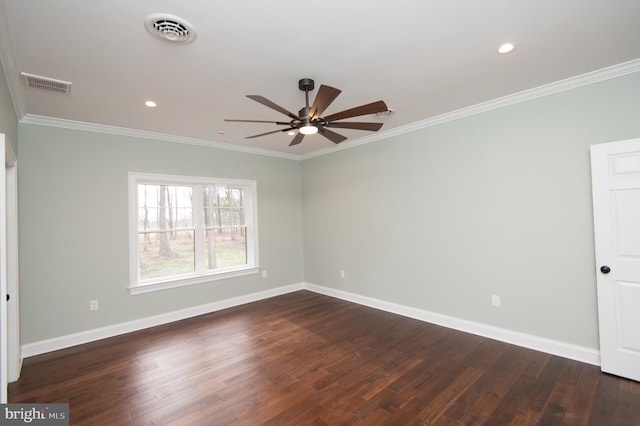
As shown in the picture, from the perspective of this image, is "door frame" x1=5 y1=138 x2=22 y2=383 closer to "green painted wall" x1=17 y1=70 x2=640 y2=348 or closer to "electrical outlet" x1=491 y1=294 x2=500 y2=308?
"green painted wall" x1=17 y1=70 x2=640 y2=348

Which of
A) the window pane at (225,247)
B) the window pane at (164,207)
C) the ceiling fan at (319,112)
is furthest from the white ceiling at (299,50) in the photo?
the window pane at (225,247)

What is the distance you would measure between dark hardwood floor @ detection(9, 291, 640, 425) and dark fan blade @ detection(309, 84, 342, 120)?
2.37m

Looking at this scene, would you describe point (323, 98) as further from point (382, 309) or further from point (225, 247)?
point (225, 247)

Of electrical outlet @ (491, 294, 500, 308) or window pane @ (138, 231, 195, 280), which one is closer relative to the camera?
electrical outlet @ (491, 294, 500, 308)

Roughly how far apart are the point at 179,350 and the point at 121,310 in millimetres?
1226

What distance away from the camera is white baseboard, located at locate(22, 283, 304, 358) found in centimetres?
342

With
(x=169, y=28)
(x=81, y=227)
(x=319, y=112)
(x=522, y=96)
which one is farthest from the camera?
(x=81, y=227)

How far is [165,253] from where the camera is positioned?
14.7ft

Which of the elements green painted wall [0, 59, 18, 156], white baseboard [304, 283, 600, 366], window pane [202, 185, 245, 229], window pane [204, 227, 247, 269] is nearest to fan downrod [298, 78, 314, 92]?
green painted wall [0, 59, 18, 156]

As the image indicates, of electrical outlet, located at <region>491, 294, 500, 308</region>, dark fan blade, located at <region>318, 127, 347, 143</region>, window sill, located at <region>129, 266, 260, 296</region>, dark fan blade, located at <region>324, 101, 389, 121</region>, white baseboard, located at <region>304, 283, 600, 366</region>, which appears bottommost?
white baseboard, located at <region>304, 283, 600, 366</region>

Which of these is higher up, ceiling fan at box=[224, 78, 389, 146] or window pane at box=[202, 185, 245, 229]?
ceiling fan at box=[224, 78, 389, 146]

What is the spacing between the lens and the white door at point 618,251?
101 inches

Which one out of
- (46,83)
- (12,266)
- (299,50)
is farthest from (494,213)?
(12,266)

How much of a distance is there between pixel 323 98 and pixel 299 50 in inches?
19.3
